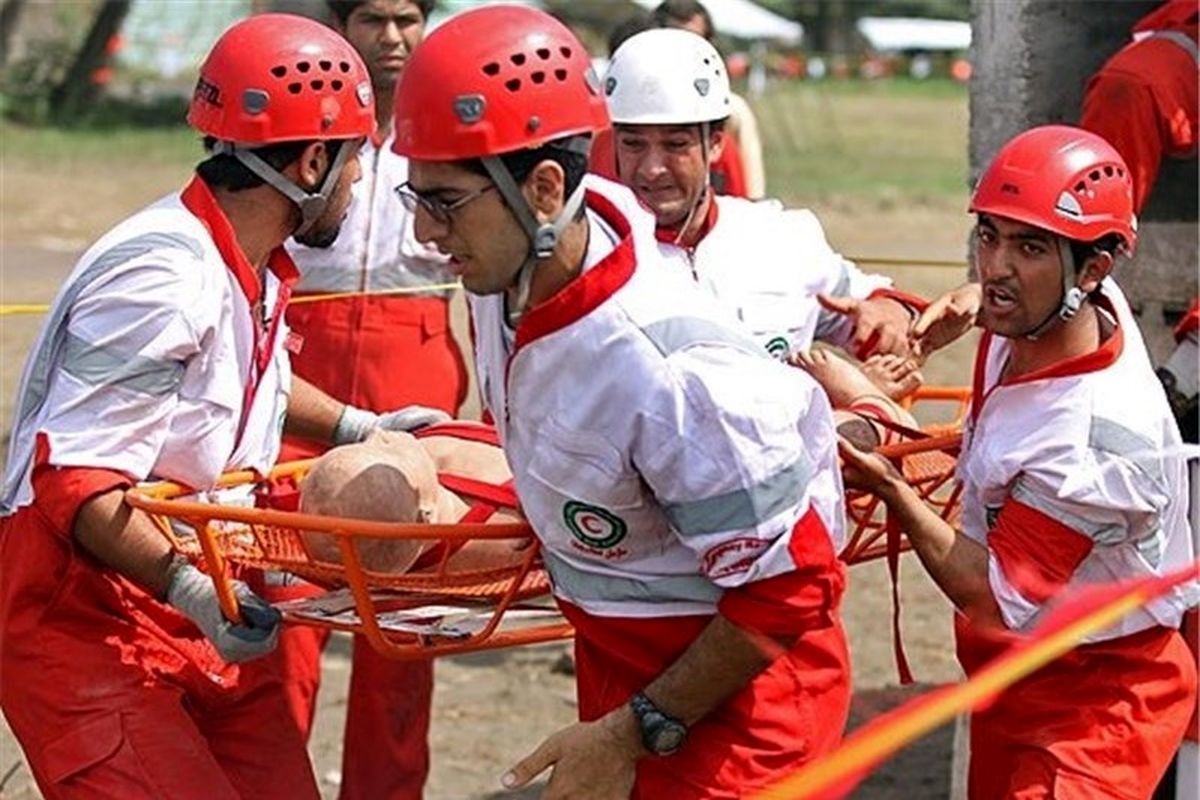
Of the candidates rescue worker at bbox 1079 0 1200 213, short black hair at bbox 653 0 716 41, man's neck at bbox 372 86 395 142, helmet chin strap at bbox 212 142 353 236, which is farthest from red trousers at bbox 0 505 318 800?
short black hair at bbox 653 0 716 41

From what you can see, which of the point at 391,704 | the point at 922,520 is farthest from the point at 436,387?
the point at 922,520

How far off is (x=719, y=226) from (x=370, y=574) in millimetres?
1577

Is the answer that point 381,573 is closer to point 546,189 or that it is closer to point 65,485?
point 65,485

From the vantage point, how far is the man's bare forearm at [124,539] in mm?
4352

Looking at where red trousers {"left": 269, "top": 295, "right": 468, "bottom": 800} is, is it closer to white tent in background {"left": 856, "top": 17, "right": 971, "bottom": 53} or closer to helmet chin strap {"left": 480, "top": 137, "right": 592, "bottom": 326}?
helmet chin strap {"left": 480, "top": 137, "right": 592, "bottom": 326}

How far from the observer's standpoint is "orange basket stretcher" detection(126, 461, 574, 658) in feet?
13.3

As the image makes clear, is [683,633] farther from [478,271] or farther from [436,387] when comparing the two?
[436,387]

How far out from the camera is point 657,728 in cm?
385

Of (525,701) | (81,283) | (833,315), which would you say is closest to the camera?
(81,283)

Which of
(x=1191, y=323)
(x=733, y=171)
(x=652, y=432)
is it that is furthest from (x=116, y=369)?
(x=733, y=171)

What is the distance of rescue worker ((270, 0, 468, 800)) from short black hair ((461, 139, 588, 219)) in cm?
273

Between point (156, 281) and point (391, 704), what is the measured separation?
93.7 inches

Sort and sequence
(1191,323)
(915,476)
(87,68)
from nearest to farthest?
1. (915,476)
2. (1191,323)
3. (87,68)

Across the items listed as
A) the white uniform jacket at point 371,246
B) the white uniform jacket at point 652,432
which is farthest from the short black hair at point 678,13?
the white uniform jacket at point 652,432
